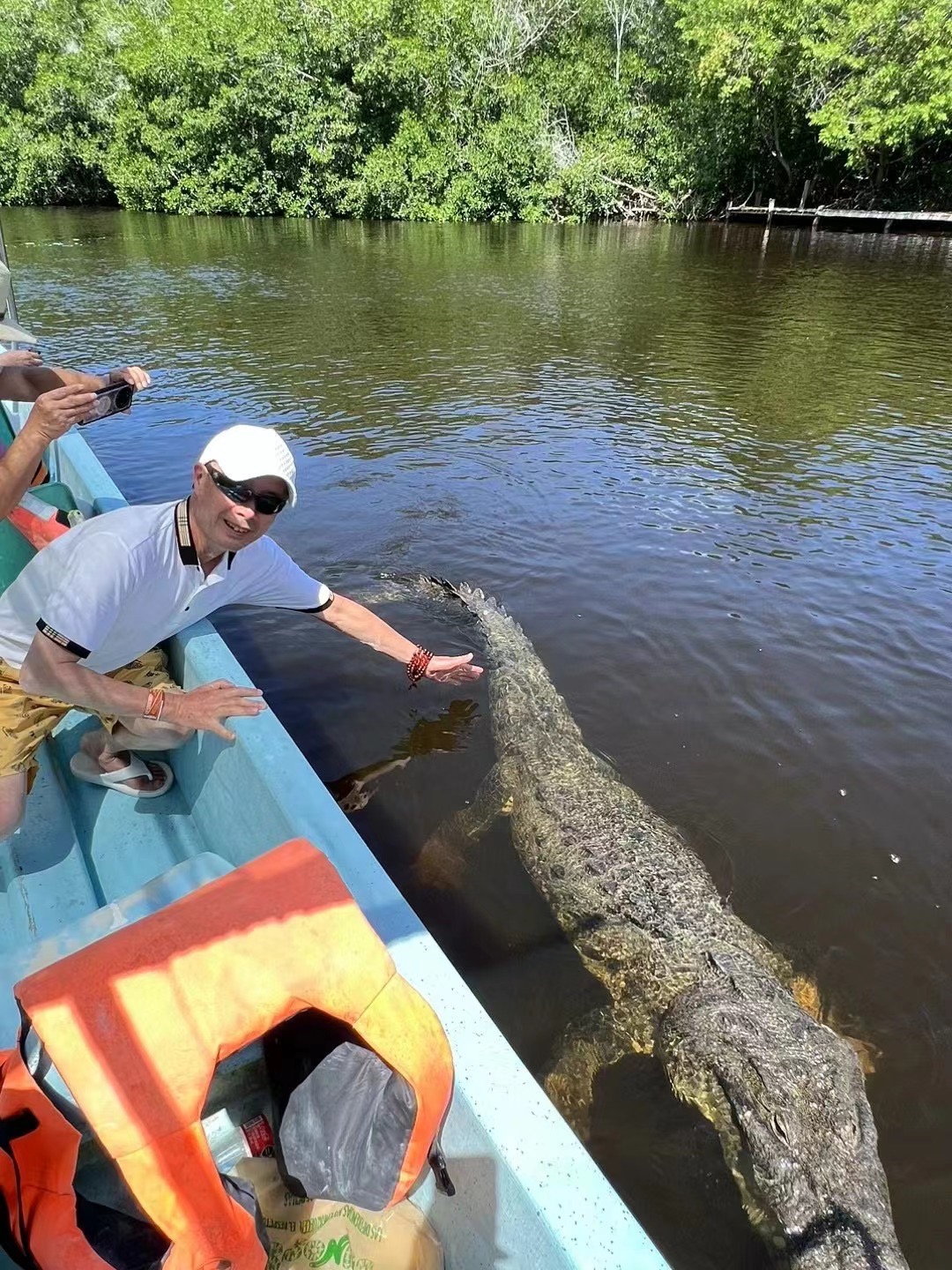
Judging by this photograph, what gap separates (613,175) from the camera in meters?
35.1

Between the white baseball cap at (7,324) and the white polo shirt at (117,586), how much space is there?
60.6 inches

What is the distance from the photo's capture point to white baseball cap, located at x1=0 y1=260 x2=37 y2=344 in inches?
156

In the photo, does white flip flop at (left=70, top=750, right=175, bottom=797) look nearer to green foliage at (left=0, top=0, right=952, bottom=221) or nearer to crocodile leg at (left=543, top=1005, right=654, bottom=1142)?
crocodile leg at (left=543, top=1005, right=654, bottom=1142)

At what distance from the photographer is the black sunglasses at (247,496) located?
2.75 meters

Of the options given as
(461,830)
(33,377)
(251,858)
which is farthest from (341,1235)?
(33,377)

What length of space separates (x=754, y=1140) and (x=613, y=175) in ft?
128

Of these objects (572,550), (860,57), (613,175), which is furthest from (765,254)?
(572,550)

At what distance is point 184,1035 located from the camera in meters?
1.67

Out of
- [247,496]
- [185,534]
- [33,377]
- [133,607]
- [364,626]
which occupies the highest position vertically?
[33,377]

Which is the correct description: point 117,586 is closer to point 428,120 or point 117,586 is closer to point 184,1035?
point 184,1035

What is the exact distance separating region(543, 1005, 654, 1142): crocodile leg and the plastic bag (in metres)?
1.41

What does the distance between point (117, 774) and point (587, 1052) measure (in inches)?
93.6

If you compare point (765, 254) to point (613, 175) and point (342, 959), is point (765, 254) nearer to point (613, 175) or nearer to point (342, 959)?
point (613, 175)

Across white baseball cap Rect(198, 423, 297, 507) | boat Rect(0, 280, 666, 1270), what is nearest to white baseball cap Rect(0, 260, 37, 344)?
boat Rect(0, 280, 666, 1270)
